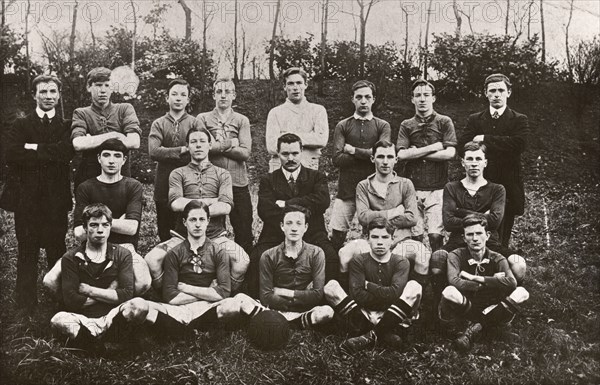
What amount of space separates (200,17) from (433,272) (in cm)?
479

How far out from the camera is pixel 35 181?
487 cm

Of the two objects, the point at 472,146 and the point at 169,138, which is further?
the point at 169,138

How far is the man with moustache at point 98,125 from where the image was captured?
4895 mm

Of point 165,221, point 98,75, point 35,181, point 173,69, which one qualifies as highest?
point 173,69

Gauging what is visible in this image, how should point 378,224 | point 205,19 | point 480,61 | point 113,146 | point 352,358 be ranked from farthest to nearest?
point 480,61
point 205,19
point 113,146
point 378,224
point 352,358

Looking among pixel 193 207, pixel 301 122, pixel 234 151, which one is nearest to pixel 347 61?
pixel 301 122

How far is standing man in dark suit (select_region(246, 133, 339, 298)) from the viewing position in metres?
4.82

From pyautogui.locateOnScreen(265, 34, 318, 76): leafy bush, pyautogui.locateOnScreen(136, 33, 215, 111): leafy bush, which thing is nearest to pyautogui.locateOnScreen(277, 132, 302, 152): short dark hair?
pyautogui.locateOnScreen(136, 33, 215, 111): leafy bush

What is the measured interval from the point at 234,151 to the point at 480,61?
5.01 metres

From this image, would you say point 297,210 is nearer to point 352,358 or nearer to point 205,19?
point 352,358

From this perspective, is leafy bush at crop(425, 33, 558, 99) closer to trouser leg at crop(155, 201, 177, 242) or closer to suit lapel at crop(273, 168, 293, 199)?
suit lapel at crop(273, 168, 293, 199)

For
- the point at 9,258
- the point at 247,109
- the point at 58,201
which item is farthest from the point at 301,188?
the point at 247,109

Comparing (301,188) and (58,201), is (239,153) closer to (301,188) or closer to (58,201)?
(301,188)

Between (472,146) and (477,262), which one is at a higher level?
(472,146)
